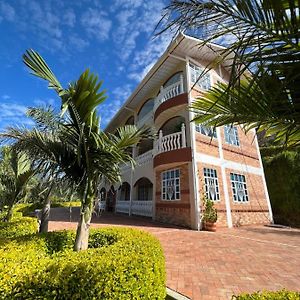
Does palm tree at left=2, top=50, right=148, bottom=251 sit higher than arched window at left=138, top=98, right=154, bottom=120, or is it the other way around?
arched window at left=138, top=98, right=154, bottom=120

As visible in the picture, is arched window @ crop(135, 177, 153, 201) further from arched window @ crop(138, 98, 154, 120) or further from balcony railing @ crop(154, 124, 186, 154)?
balcony railing @ crop(154, 124, 186, 154)

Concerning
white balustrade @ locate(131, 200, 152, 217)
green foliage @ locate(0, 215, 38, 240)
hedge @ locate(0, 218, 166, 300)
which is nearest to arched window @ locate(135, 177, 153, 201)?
white balustrade @ locate(131, 200, 152, 217)

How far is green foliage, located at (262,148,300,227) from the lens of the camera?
43.3ft

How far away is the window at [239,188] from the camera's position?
38.5 feet

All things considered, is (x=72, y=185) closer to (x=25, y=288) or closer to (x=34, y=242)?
(x=34, y=242)

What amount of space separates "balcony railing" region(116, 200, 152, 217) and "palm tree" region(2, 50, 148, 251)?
9.12 m

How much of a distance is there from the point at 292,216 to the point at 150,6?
622 inches

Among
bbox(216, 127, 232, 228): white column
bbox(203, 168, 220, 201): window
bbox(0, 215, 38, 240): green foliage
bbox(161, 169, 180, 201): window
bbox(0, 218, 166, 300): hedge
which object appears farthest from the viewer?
bbox(161, 169, 180, 201): window

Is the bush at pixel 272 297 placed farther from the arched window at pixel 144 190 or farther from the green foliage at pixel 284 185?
the arched window at pixel 144 190

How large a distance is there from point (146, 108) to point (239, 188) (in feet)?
32.4

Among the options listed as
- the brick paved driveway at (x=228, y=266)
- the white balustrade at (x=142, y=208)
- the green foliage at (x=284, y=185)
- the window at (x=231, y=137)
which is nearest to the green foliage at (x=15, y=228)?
the brick paved driveway at (x=228, y=266)

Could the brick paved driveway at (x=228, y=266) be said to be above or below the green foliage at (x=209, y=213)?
below

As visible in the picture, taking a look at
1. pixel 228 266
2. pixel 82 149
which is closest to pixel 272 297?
pixel 228 266

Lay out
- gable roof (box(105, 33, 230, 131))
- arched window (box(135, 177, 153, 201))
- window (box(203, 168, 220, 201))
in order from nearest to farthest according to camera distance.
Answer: window (box(203, 168, 220, 201)), gable roof (box(105, 33, 230, 131)), arched window (box(135, 177, 153, 201))
